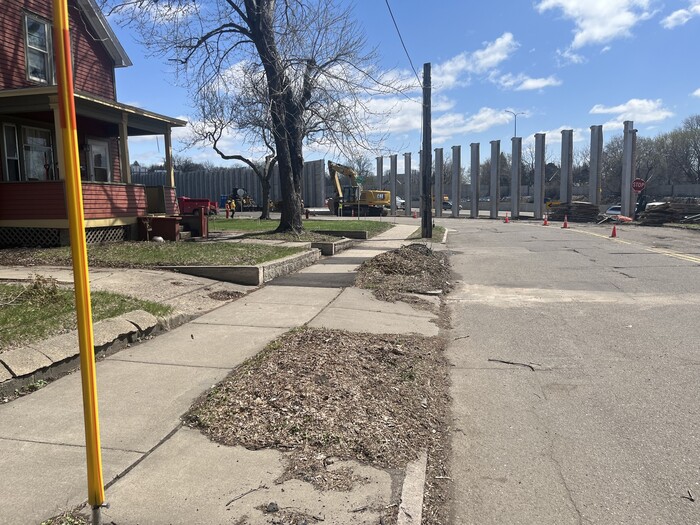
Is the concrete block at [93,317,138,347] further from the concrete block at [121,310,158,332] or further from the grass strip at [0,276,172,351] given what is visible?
the grass strip at [0,276,172,351]

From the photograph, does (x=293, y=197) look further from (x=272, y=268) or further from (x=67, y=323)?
(x=67, y=323)

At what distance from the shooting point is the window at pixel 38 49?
52.2 ft

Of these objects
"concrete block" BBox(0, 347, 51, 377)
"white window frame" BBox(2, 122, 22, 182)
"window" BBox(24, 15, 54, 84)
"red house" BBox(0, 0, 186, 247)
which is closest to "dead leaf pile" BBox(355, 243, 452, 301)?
"concrete block" BBox(0, 347, 51, 377)

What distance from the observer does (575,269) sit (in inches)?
540

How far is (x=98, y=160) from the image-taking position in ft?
62.7

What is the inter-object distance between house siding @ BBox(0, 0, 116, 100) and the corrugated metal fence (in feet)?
162

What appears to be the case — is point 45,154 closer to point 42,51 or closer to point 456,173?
point 42,51

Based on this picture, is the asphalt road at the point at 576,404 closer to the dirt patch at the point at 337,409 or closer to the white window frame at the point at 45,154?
the dirt patch at the point at 337,409

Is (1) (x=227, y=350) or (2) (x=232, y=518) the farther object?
(1) (x=227, y=350)

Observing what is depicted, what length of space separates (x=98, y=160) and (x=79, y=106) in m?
5.47

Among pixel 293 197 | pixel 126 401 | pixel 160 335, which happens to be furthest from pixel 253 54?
pixel 126 401

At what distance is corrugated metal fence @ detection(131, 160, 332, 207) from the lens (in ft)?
229

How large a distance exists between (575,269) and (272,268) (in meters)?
7.78

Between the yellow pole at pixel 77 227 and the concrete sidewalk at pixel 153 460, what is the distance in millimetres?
533
